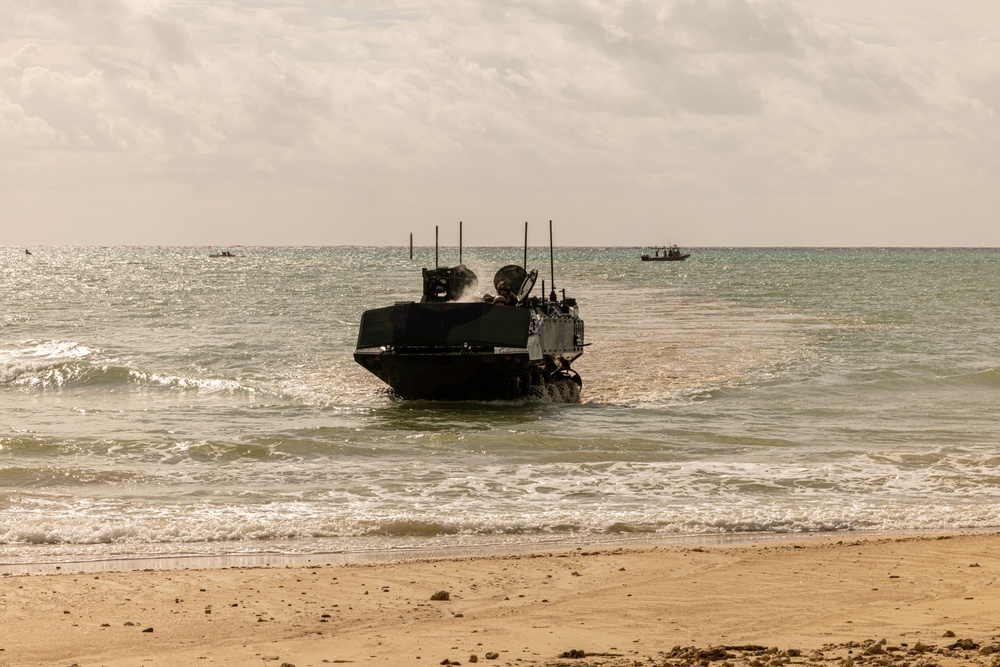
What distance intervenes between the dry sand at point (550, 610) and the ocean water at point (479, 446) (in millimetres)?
1329

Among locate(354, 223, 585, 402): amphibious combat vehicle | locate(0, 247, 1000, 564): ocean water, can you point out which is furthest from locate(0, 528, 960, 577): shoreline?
locate(354, 223, 585, 402): amphibious combat vehicle

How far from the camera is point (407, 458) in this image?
18203 millimetres

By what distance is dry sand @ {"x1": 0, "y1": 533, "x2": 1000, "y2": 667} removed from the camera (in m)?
8.41

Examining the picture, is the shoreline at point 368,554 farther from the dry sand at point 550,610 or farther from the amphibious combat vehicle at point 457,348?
the amphibious combat vehicle at point 457,348

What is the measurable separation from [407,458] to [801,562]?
7.71 m

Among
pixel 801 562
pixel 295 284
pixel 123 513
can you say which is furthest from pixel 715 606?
pixel 295 284

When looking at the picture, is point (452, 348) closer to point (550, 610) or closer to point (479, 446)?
point (479, 446)

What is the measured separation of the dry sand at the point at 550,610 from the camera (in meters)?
8.41

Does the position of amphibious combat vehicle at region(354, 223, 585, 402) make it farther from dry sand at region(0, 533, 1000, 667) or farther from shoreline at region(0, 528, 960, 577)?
dry sand at region(0, 533, 1000, 667)

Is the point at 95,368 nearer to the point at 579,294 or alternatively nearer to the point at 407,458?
the point at 407,458

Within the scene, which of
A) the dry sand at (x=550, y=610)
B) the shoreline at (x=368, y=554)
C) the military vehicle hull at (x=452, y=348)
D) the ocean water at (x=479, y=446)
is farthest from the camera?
the military vehicle hull at (x=452, y=348)

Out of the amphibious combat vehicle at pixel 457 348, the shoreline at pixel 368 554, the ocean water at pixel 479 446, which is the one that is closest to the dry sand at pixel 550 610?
the shoreline at pixel 368 554

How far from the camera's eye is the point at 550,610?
9859 millimetres

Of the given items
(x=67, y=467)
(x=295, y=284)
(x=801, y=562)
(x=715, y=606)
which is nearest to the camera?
(x=715, y=606)
